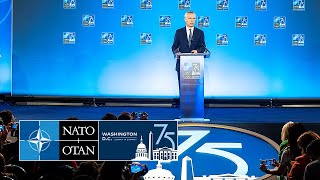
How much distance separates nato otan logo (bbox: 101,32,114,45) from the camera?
34.9ft

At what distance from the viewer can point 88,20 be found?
10.6 metres

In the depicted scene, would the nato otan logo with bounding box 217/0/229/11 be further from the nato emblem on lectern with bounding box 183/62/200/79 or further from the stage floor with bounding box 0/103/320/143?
the nato emblem on lectern with bounding box 183/62/200/79

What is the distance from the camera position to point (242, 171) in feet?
18.7

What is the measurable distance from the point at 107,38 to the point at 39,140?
7123 millimetres

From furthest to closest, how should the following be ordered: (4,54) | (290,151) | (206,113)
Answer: (4,54)
(206,113)
(290,151)

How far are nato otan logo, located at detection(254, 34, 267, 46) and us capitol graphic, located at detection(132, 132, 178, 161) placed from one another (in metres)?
7.21

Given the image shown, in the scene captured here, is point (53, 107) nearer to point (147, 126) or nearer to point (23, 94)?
point (23, 94)

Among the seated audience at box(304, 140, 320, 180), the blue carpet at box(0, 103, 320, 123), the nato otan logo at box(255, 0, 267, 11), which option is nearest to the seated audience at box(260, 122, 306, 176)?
the seated audience at box(304, 140, 320, 180)

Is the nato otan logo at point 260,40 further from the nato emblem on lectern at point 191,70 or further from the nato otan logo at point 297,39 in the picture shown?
the nato emblem on lectern at point 191,70

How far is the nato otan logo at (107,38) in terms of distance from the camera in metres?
10.6

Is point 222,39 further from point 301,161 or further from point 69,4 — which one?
point 301,161

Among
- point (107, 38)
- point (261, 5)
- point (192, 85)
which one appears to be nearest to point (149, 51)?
point (107, 38)

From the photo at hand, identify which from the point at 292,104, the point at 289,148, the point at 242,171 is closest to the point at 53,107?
the point at 292,104

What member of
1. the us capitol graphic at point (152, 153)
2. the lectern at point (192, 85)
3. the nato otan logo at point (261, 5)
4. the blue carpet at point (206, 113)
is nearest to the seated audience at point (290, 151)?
the us capitol graphic at point (152, 153)
